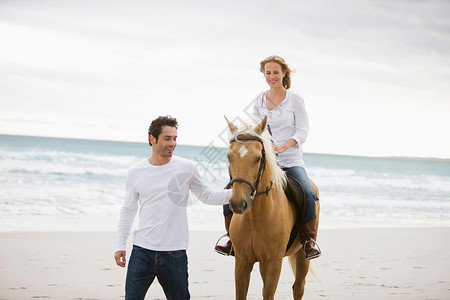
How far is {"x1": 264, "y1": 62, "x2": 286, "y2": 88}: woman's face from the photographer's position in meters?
3.74

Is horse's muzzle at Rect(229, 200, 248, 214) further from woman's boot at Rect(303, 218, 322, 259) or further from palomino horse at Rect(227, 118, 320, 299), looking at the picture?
woman's boot at Rect(303, 218, 322, 259)

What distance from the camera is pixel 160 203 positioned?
2682 millimetres

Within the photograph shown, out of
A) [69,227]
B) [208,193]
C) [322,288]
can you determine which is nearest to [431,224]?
[322,288]

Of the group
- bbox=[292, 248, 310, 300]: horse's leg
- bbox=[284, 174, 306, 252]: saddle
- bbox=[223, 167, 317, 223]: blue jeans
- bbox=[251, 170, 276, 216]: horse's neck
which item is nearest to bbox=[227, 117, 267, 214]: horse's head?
bbox=[251, 170, 276, 216]: horse's neck

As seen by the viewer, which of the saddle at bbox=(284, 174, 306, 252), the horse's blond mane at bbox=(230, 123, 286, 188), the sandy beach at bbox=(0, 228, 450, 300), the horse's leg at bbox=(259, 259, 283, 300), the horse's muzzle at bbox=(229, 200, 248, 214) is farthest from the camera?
the sandy beach at bbox=(0, 228, 450, 300)

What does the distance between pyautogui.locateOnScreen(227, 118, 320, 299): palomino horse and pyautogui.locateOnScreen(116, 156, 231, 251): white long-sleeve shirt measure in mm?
328

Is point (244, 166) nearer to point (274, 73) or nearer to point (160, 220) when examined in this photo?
point (160, 220)

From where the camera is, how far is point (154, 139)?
2709 millimetres

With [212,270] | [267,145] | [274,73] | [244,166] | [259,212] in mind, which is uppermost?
[274,73]

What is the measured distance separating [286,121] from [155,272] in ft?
5.69

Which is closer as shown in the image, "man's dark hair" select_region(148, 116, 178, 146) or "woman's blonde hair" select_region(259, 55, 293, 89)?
"man's dark hair" select_region(148, 116, 178, 146)

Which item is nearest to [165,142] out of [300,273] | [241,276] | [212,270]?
[241,276]

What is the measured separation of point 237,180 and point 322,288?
3386 millimetres

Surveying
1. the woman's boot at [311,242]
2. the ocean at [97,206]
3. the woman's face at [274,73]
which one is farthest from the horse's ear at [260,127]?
the ocean at [97,206]
